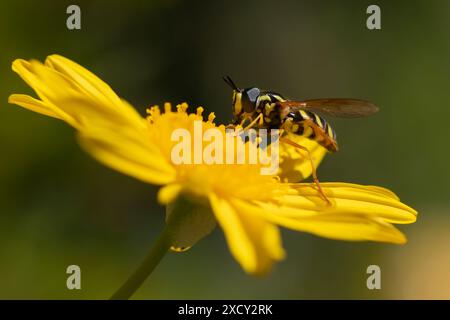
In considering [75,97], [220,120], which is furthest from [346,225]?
[220,120]

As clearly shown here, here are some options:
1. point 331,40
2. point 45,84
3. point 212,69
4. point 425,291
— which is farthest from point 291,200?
point 331,40

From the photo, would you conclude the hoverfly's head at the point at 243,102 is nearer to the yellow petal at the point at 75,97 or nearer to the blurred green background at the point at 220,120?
the yellow petal at the point at 75,97

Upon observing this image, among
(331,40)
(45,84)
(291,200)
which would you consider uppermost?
(331,40)

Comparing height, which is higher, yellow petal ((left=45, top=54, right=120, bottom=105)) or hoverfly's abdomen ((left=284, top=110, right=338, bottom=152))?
yellow petal ((left=45, top=54, right=120, bottom=105))

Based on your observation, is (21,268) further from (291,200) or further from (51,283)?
(291,200)

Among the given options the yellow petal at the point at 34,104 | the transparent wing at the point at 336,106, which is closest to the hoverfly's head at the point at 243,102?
the transparent wing at the point at 336,106

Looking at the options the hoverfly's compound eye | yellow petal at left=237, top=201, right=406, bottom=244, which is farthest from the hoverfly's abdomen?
yellow petal at left=237, top=201, right=406, bottom=244

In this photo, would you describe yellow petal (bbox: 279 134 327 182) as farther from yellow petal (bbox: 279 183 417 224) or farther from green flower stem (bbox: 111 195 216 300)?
green flower stem (bbox: 111 195 216 300)
